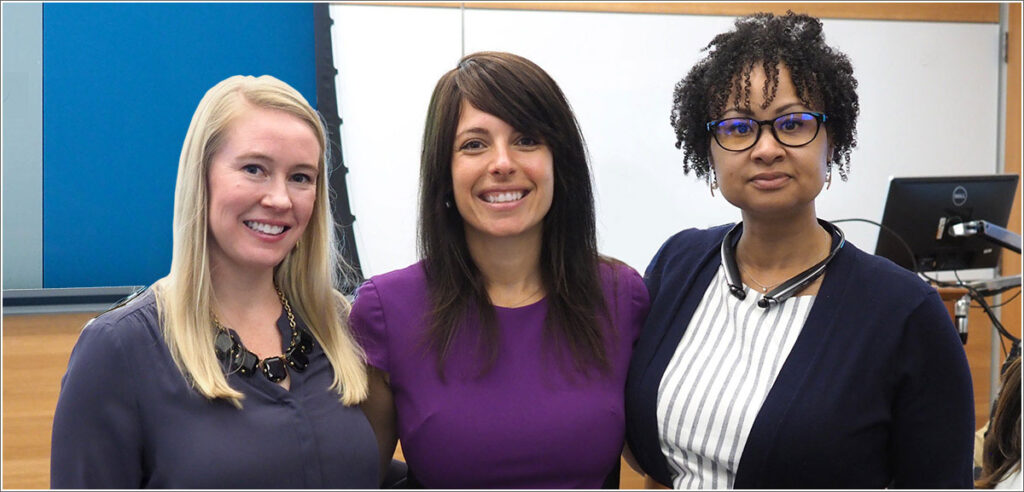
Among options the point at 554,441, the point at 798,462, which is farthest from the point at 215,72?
the point at 798,462

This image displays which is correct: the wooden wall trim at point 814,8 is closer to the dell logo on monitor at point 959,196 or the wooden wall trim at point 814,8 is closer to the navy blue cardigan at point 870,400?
the dell logo on monitor at point 959,196

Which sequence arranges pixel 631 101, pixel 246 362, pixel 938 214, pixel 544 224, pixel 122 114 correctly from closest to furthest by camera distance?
pixel 246 362 < pixel 544 224 < pixel 938 214 < pixel 122 114 < pixel 631 101

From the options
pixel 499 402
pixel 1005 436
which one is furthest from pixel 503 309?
pixel 1005 436

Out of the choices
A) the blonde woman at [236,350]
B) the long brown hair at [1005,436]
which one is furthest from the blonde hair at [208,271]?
the long brown hair at [1005,436]

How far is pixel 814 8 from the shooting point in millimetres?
4289

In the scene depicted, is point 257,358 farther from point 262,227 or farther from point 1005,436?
point 1005,436

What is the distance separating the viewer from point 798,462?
1.39 meters

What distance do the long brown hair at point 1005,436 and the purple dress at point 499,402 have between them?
651 millimetres

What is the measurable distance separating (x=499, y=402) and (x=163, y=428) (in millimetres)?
565

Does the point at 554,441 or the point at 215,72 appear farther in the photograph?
the point at 215,72

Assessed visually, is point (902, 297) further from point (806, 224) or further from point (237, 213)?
point (237, 213)

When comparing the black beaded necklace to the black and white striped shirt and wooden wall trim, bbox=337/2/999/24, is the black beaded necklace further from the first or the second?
wooden wall trim, bbox=337/2/999/24

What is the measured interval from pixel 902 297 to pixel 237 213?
3.68 ft

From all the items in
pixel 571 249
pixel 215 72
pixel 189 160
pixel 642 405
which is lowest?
pixel 642 405
